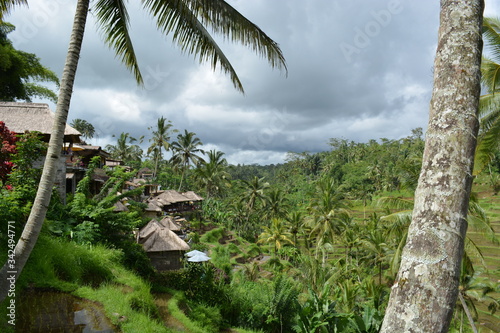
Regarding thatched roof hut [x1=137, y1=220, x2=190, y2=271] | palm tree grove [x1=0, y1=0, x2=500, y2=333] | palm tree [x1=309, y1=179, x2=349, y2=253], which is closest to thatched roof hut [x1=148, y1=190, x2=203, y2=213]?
palm tree grove [x1=0, y1=0, x2=500, y2=333]

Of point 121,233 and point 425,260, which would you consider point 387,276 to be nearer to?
point 121,233

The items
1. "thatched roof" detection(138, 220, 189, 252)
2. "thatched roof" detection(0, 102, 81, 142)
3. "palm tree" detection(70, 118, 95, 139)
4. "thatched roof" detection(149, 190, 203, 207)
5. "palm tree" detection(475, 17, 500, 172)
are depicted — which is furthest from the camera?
"palm tree" detection(70, 118, 95, 139)

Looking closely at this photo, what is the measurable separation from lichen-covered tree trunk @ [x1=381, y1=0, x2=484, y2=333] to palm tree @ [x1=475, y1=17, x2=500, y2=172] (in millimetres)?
6158

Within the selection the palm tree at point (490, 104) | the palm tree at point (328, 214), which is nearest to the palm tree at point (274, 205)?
the palm tree at point (328, 214)

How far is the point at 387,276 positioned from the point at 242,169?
101454 millimetres

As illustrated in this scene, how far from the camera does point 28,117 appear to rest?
1128 centimetres

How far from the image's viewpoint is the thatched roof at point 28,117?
35.8 ft

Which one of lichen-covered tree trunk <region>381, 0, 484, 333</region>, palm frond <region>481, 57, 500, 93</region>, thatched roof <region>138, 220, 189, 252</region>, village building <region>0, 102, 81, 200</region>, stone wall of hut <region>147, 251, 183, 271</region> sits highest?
palm frond <region>481, 57, 500, 93</region>

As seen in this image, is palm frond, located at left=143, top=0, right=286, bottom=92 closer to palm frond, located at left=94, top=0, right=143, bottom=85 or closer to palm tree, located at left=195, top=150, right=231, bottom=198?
palm frond, located at left=94, top=0, right=143, bottom=85

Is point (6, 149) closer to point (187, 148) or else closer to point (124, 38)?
point (124, 38)

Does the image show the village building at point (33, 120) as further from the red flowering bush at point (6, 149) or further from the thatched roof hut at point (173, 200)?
the thatched roof hut at point (173, 200)

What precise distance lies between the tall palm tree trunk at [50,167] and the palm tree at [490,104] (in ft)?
26.4

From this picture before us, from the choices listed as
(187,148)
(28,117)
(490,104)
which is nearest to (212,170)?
(187,148)

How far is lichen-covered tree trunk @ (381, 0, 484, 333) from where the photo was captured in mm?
1444
